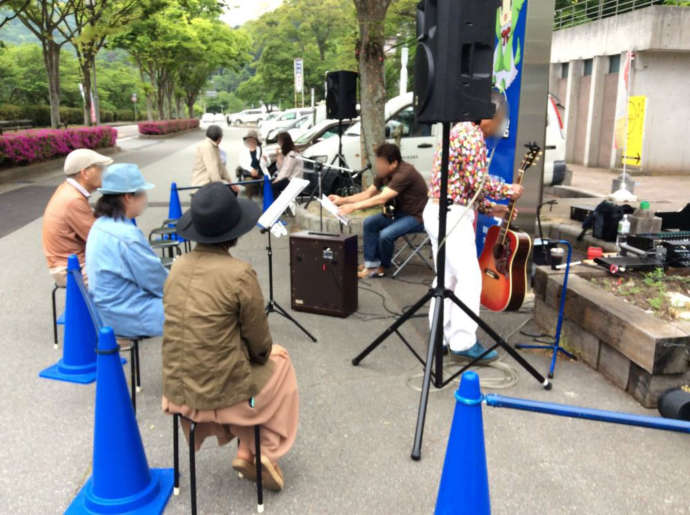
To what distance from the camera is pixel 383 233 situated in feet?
22.2

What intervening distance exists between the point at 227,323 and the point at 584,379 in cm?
285

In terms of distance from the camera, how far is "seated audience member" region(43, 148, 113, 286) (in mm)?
4445

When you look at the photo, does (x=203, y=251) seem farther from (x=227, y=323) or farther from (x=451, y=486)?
(x=451, y=486)

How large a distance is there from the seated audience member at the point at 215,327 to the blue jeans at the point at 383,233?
406 centimetres

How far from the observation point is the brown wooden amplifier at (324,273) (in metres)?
5.61

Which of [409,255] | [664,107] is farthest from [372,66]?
[664,107]

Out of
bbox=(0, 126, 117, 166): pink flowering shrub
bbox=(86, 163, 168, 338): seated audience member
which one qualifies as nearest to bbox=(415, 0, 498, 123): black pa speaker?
bbox=(86, 163, 168, 338): seated audience member

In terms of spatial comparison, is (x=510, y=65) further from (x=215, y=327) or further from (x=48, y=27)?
(x=48, y=27)

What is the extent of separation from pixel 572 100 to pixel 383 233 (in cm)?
1557

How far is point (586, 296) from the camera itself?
173 inches

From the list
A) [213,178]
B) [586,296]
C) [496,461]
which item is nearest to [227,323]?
[496,461]

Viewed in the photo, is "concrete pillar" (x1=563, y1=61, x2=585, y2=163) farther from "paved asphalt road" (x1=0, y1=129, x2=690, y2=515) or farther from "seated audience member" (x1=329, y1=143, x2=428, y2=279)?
"paved asphalt road" (x1=0, y1=129, x2=690, y2=515)

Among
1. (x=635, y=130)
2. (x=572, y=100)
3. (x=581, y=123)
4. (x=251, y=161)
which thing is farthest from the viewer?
(x=572, y=100)

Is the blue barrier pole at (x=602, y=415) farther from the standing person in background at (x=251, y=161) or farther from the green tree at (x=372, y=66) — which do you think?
the standing person in background at (x=251, y=161)
